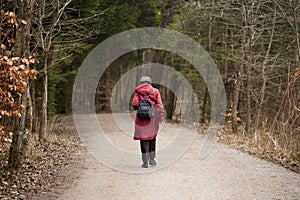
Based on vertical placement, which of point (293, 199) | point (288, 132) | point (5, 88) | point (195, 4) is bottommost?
point (293, 199)

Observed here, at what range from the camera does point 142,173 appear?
9.21m

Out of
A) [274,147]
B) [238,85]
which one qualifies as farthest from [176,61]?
[274,147]

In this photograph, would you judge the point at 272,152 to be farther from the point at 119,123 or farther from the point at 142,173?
the point at 119,123

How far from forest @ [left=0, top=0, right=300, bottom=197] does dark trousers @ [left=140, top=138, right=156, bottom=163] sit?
271 centimetres

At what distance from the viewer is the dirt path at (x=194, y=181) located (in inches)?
293

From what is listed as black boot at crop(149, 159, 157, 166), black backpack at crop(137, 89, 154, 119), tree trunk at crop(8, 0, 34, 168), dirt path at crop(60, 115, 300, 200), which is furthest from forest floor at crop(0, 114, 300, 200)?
black backpack at crop(137, 89, 154, 119)

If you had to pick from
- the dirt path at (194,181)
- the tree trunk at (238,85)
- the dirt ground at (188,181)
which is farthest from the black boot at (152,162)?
the tree trunk at (238,85)

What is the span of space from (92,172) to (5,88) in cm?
379

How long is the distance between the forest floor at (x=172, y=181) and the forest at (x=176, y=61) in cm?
103

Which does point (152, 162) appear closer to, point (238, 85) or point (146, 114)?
point (146, 114)

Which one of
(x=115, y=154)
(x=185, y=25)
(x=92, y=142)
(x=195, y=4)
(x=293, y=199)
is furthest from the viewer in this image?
(x=185, y=25)

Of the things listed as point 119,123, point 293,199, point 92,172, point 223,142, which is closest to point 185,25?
point 119,123

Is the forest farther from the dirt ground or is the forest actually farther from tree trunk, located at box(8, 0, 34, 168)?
the dirt ground

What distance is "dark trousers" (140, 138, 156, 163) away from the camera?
32.2 feet
